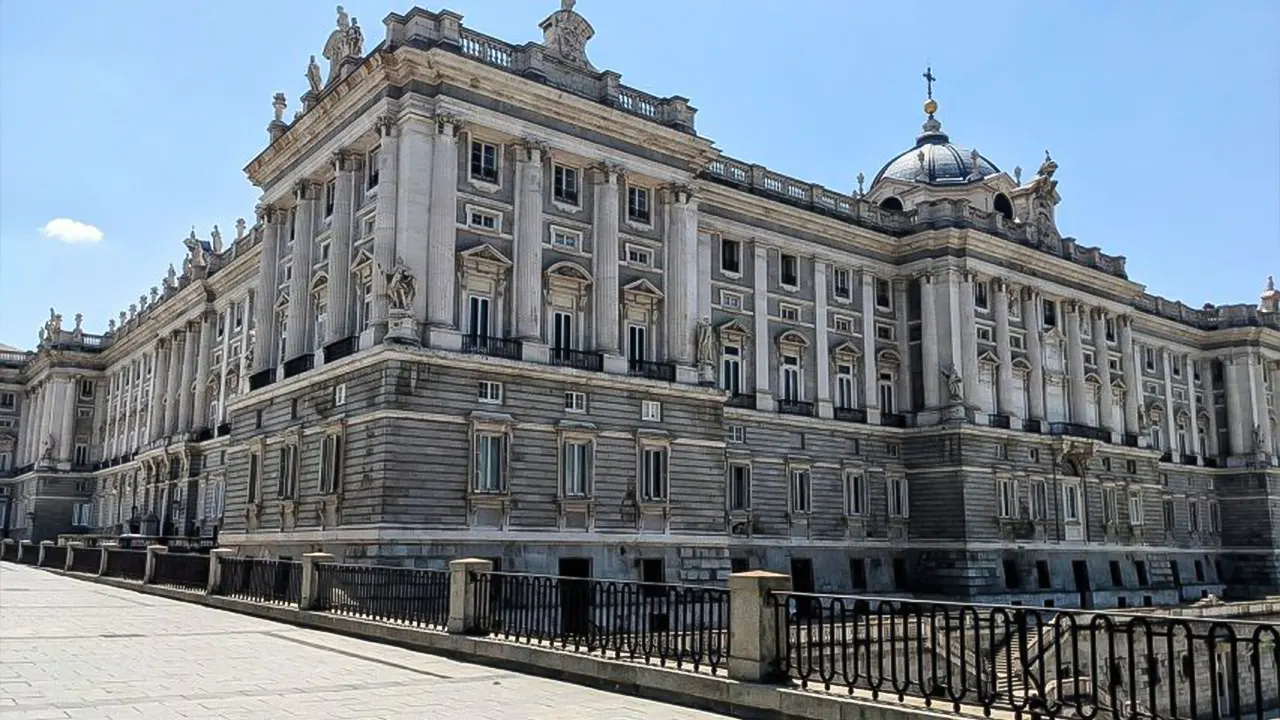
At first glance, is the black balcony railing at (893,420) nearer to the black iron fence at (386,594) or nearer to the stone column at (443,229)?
the stone column at (443,229)

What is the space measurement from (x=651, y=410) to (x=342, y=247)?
11.9 m

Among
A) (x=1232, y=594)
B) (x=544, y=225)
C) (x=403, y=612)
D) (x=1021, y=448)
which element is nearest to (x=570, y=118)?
(x=544, y=225)

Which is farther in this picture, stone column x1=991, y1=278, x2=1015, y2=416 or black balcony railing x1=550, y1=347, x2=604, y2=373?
stone column x1=991, y1=278, x2=1015, y2=416

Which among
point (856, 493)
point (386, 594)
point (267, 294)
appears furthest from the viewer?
point (856, 493)

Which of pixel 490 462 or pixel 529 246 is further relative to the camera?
pixel 529 246

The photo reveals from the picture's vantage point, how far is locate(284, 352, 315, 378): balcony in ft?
119

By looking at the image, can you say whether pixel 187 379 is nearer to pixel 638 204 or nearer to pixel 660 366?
pixel 638 204

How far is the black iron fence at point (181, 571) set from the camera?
2892 cm

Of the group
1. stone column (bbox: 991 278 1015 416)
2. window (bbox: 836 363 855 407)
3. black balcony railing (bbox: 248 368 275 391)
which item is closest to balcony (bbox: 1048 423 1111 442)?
stone column (bbox: 991 278 1015 416)

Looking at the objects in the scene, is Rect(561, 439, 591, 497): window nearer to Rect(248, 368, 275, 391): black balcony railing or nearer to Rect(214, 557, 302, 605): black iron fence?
Rect(214, 557, 302, 605): black iron fence

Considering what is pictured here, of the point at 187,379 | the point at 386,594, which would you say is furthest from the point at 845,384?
the point at 187,379

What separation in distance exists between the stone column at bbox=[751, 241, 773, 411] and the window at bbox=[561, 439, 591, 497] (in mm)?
12211

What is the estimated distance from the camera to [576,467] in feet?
111

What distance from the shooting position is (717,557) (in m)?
37.0
